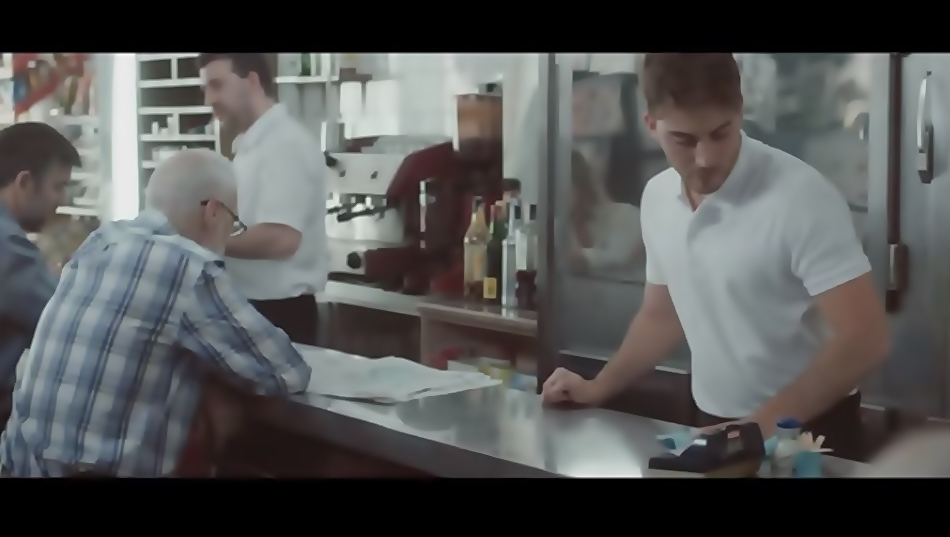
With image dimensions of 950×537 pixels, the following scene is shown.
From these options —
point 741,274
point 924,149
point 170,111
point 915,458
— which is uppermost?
point 170,111

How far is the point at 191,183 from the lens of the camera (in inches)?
90.4

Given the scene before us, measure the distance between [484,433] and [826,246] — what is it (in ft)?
2.76

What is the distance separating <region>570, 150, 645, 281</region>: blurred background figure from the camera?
7.34 feet

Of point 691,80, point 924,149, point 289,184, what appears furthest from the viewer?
point 289,184

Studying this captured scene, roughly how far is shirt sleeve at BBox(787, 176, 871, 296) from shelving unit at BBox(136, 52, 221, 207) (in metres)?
1.33

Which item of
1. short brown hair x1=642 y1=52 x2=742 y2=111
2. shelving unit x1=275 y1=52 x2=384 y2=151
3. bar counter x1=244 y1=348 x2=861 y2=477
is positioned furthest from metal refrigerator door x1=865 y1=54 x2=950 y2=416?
shelving unit x1=275 y1=52 x2=384 y2=151

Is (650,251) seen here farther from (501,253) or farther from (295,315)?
(295,315)

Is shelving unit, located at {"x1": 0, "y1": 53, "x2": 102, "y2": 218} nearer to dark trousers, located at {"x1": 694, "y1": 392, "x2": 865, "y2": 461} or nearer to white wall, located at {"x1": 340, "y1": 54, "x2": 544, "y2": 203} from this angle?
white wall, located at {"x1": 340, "y1": 54, "x2": 544, "y2": 203}

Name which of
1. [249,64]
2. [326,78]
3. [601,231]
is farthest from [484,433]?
[249,64]

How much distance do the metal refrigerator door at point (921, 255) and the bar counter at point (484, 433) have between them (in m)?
0.22

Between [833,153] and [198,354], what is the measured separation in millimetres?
1464
